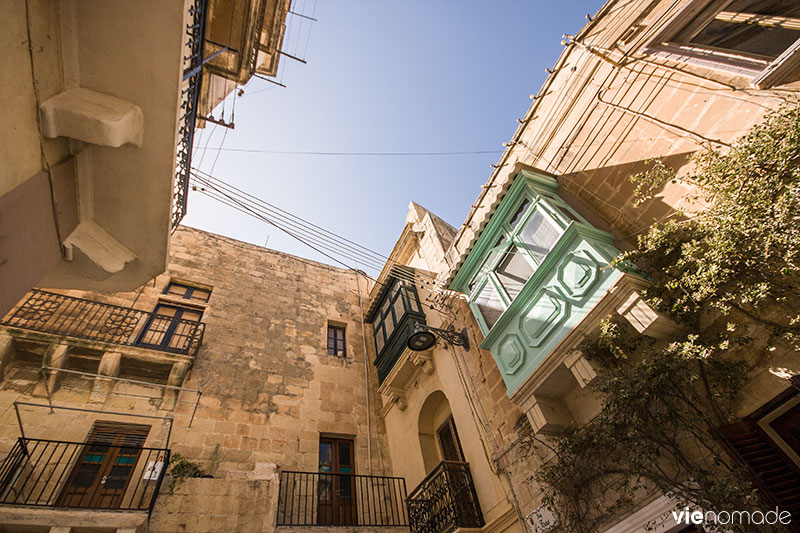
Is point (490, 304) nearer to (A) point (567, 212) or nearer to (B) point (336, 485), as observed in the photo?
(A) point (567, 212)

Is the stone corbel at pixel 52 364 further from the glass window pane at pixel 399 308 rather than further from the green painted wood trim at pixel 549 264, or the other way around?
the green painted wood trim at pixel 549 264

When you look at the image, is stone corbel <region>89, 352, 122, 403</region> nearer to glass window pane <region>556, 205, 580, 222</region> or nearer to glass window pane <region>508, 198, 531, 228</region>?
glass window pane <region>508, 198, 531, 228</region>

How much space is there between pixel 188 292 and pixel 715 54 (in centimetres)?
1213

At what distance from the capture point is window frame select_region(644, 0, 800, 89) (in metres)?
4.07

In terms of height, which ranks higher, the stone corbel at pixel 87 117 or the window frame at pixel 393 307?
the stone corbel at pixel 87 117

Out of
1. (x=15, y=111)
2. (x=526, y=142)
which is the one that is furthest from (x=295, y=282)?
(x=15, y=111)

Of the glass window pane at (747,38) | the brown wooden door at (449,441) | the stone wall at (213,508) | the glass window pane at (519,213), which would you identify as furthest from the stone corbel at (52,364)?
the glass window pane at (747,38)

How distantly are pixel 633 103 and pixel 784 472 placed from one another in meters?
4.92

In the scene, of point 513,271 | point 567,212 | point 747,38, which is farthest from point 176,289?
point 747,38

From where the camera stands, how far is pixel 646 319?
14.7ft

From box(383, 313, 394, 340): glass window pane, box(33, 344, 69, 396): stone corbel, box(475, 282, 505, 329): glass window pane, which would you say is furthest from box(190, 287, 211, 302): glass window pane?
box(475, 282, 505, 329): glass window pane

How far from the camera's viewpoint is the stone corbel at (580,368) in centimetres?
482

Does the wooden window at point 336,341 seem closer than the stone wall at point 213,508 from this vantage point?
No

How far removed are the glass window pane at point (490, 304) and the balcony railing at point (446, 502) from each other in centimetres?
255
